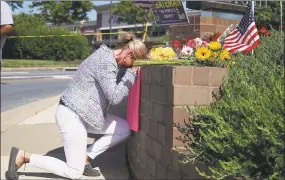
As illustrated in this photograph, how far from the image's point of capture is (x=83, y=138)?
14.6ft

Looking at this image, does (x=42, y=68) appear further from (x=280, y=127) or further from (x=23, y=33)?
(x=280, y=127)

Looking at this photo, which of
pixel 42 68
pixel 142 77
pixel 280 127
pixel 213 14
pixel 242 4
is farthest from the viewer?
pixel 42 68

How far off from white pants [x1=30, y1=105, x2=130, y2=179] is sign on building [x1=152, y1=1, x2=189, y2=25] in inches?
133

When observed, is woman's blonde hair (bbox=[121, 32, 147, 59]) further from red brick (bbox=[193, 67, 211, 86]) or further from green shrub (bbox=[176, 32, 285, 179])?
green shrub (bbox=[176, 32, 285, 179])

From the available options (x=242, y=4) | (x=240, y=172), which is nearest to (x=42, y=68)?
(x=242, y=4)

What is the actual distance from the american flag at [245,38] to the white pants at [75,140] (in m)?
1.40

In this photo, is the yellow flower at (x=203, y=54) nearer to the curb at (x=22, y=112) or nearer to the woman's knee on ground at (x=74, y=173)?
the woman's knee on ground at (x=74, y=173)

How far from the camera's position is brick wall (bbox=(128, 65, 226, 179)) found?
3672mm

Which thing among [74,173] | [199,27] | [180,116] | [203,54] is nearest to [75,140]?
[74,173]

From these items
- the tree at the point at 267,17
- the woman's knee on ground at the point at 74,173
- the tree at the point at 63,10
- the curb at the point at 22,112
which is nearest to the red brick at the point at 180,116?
the woman's knee on ground at the point at 74,173

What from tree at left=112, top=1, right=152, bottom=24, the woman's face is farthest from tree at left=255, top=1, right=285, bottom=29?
tree at left=112, top=1, right=152, bottom=24

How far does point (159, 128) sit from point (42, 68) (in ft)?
79.1

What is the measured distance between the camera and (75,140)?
442 cm

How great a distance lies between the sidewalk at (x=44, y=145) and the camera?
5.51 meters
